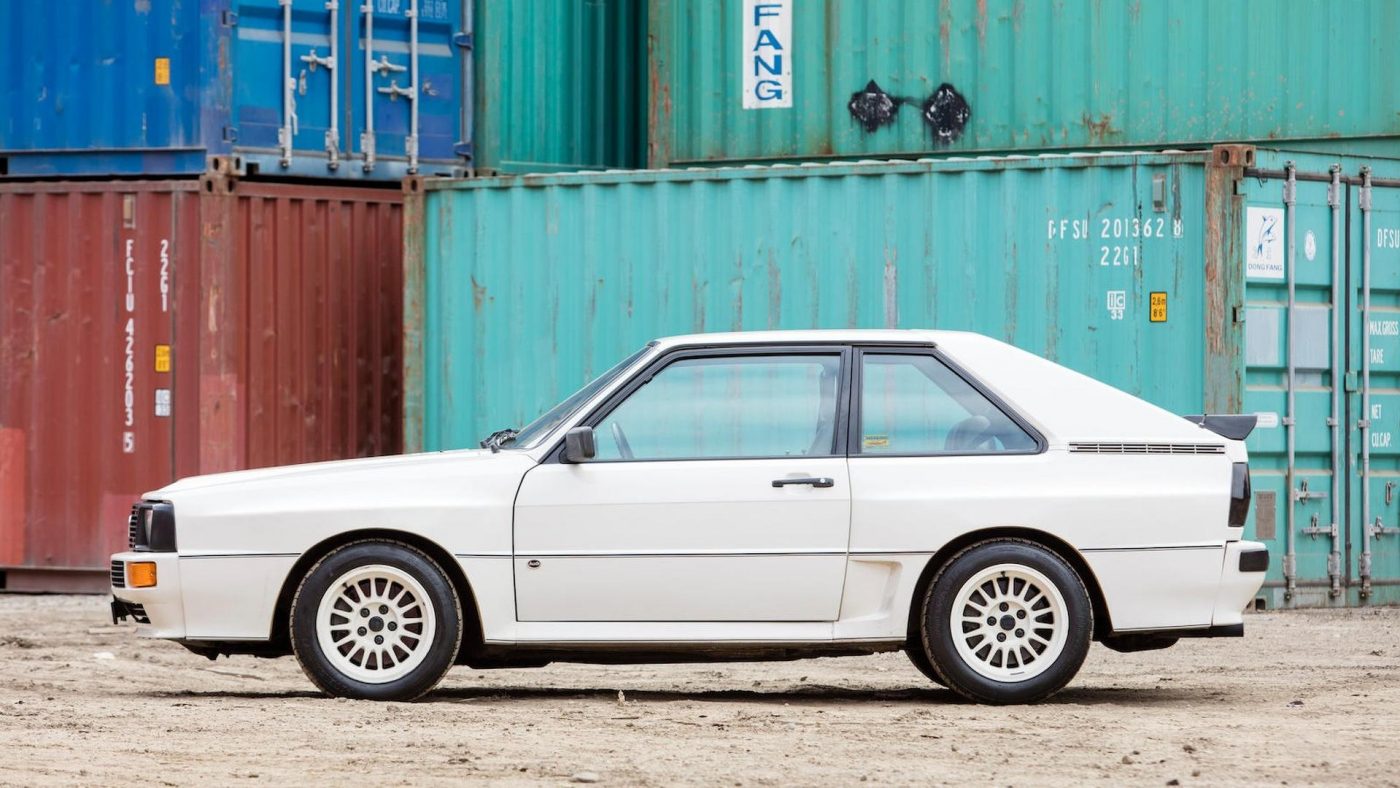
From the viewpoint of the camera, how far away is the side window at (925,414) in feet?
24.7

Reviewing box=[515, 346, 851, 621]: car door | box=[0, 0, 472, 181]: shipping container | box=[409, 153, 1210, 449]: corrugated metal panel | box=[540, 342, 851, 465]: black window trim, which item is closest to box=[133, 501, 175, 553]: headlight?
Answer: box=[515, 346, 851, 621]: car door

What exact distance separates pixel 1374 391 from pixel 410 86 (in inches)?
262

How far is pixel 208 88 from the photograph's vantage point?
13.2 meters

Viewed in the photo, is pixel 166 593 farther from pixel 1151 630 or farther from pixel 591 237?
pixel 591 237

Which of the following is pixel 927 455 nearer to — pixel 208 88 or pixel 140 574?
pixel 140 574

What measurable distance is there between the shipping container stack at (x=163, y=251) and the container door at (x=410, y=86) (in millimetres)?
40

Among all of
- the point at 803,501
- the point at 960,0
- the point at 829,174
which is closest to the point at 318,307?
the point at 829,174

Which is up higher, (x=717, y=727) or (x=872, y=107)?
(x=872, y=107)

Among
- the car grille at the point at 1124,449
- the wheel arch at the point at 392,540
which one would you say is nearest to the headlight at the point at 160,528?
the wheel arch at the point at 392,540

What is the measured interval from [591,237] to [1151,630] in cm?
586

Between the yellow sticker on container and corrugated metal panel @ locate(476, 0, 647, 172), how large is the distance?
5027 mm

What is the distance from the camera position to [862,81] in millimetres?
13977

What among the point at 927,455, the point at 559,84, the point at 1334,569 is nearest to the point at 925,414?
the point at 927,455

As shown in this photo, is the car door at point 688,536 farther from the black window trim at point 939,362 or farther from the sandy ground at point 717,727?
the sandy ground at point 717,727
